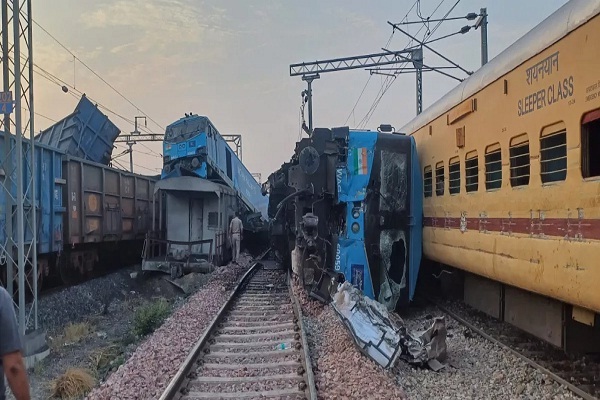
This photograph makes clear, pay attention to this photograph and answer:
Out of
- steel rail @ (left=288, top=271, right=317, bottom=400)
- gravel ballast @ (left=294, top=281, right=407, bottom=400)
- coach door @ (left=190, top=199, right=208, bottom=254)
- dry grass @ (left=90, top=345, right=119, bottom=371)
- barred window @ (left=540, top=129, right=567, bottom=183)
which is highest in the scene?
barred window @ (left=540, top=129, right=567, bottom=183)

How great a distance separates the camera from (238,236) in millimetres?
18250

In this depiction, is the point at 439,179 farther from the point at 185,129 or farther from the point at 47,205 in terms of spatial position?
the point at 185,129

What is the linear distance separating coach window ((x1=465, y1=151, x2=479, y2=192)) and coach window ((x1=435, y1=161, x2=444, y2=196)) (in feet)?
3.36

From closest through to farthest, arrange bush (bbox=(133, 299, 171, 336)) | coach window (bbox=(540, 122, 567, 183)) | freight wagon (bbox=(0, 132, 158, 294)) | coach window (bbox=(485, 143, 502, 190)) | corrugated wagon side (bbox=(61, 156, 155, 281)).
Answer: coach window (bbox=(540, 122, 567, 183)) → coach window (bbox=(485, 143, 502, 190)) → bush (bbox=(133, 299, 171, 336)) → freight wagon (bbox=(0, 132, 158, 294)) → corrugated wagon side (bbox=(61, 156, 155, 281))

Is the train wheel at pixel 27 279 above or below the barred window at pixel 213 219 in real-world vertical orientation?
below

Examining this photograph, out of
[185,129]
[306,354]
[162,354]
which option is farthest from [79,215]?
[306,354]

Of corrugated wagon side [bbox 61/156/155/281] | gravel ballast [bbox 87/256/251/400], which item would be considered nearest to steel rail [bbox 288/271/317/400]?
gravel ballast [bbox 87/256/251/400]

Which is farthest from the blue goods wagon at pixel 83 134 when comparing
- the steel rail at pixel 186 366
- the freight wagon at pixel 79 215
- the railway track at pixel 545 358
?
the railway track at pixel 545 358

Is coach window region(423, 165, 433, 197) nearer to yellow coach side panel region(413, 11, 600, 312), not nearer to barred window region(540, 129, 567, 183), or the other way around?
yellow coach side panel region(413, 11, 600, 312)

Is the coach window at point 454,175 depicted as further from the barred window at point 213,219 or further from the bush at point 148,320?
the barred window at point 213,219

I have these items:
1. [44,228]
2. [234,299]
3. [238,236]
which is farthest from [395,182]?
[238,236]

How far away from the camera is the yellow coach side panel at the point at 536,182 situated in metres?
4.55

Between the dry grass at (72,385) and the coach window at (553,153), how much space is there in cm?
554

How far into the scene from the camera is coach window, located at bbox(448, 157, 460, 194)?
807 cm
